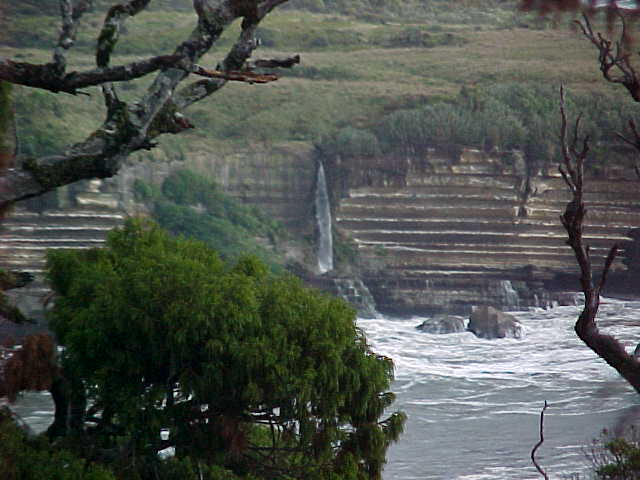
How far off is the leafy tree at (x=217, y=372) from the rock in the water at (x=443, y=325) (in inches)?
1007

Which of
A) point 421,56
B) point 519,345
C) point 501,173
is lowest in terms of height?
point 519,345

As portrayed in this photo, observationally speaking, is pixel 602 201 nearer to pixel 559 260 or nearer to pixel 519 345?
pixel 559 260

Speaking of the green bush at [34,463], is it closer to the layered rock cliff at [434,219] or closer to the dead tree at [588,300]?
the dead tree at [588,300]

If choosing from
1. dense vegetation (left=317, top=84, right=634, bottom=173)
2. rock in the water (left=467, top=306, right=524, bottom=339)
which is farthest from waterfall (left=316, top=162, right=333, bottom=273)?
rock in the water (left=467, top=306, right=524, bottom=339)

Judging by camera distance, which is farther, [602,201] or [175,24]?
[175,24]

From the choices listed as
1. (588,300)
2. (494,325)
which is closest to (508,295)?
(494,325)

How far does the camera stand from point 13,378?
21.9 ft

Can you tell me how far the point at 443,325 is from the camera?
34594 millimetres

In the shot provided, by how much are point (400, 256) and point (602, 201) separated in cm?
830

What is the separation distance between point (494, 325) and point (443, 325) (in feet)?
5.20

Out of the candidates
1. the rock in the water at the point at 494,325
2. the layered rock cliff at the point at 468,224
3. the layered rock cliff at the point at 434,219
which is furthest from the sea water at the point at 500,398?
the layered rock cliff at the point at 468,224

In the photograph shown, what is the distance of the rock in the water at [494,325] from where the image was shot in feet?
112

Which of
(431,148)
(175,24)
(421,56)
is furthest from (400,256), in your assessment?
(175,24)

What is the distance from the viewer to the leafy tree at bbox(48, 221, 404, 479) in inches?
330
